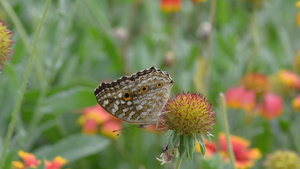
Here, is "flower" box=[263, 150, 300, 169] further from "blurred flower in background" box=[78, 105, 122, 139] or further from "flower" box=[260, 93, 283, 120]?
"blurred flower in background" box=[78, 105, 122, 139]

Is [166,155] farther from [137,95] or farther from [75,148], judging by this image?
[75,148]

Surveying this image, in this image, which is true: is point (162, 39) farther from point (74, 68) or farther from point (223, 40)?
point (74, 68)

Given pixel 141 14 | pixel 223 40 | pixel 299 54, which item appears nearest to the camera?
pixel 299 54

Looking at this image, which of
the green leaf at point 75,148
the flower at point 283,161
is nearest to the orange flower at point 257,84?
the flower at point 283,161

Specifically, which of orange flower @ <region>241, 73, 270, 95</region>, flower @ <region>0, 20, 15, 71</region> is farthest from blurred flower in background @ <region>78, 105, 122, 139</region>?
flower @ <region>0, 20, 15, 71</region>

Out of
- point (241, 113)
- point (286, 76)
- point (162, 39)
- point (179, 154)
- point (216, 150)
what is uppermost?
point (162, 39)

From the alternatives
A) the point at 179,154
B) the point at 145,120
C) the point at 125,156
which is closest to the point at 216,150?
the point at 125,156

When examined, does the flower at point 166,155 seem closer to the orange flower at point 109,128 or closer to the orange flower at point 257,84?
the orange flower at point 109,128

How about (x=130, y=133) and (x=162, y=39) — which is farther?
(x=162, y=39)
